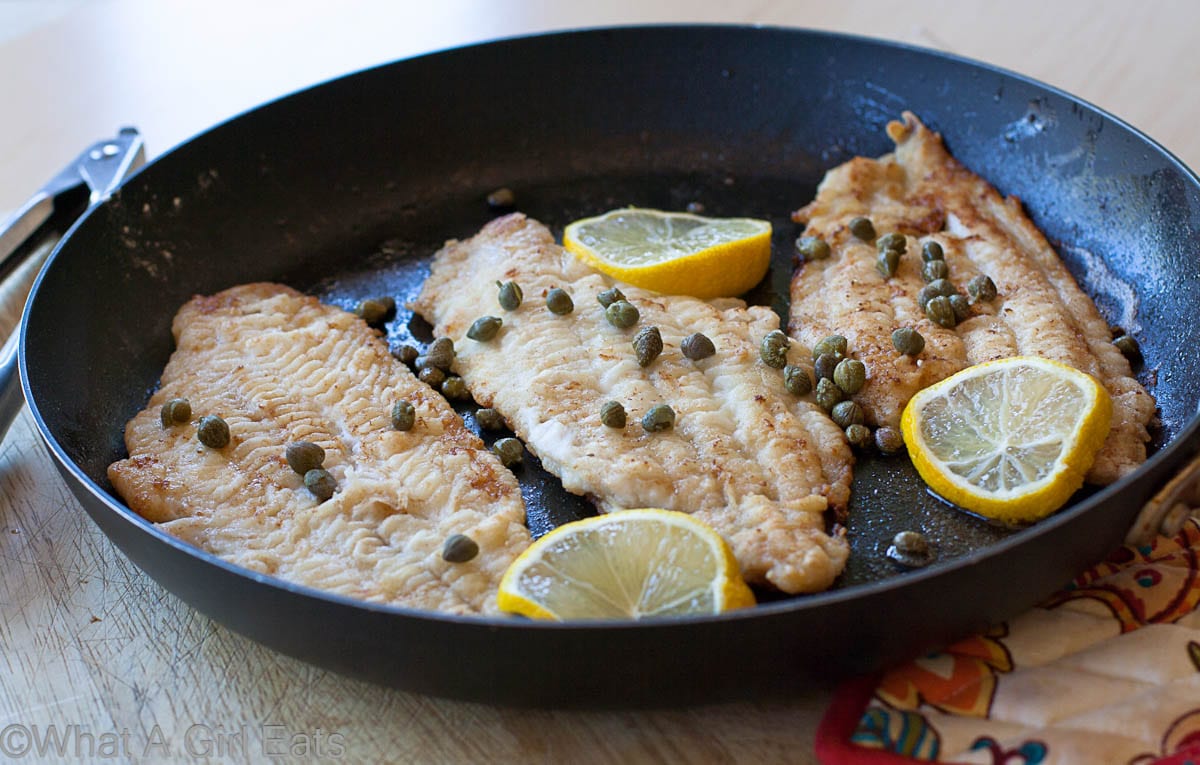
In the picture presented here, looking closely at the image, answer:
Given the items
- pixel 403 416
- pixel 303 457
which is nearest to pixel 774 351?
pixel 403 416

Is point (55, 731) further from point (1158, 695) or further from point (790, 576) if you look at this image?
point (1158, 695)

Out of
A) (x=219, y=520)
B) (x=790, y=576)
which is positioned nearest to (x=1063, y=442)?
(x=790, y=576)

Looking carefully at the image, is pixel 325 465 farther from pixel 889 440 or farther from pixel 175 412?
pixel 889 440

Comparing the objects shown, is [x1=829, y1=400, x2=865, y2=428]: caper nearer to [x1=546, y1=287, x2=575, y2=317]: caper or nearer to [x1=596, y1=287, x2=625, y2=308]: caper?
[x1=596, y1=287, x2=625, y2=308]: caper

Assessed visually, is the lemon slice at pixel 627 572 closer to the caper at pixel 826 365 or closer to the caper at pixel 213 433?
the caper at pixel 826 365

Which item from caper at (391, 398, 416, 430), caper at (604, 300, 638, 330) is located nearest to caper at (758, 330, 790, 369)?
caper at (604, 300, 638, 330)

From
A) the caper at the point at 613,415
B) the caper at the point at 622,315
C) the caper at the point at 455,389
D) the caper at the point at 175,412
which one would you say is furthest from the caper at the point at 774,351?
the caper at the point at 175,412
